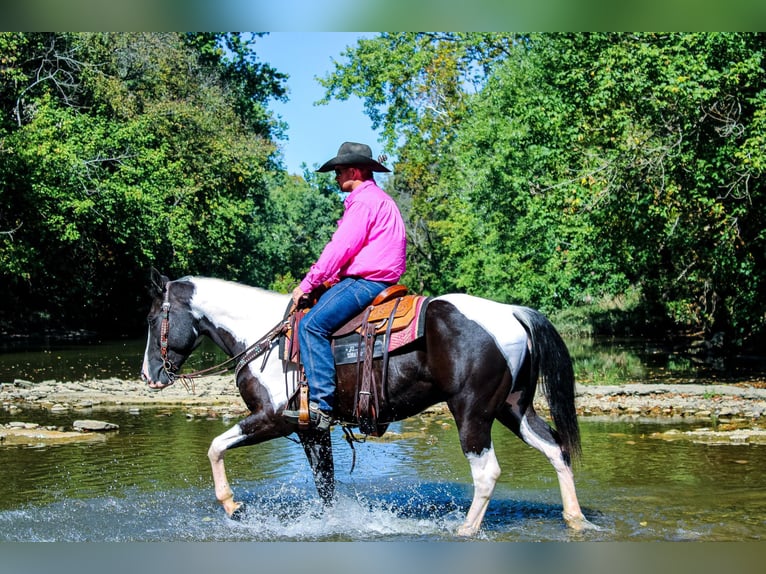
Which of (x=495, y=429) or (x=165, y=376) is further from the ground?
(x=165, y=376)

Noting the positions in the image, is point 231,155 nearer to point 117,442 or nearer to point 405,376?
point 117,442

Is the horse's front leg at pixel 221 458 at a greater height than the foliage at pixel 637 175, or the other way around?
the foliage at pixel 637 175

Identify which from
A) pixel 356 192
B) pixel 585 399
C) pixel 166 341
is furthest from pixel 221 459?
pixel 585 399

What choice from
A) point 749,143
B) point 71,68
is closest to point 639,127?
point 749,143

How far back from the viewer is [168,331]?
27.5 ft

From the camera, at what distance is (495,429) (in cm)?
1336

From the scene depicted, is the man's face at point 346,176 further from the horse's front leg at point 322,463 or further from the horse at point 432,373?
the horse's front leg at point 322,463

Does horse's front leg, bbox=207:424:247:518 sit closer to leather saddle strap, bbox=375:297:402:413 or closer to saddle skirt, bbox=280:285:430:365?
saddle skirt, bbox=280:285:430:365

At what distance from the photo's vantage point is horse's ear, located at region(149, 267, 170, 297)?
8430mm

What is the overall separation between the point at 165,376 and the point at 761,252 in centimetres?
1587

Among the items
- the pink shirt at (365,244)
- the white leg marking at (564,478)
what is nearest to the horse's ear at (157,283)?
the pink shirt at (365,244)

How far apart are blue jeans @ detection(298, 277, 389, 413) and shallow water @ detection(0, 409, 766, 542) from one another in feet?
3.91

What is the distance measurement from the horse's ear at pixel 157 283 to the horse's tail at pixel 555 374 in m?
3.20

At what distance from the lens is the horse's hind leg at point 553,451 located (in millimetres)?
7504
